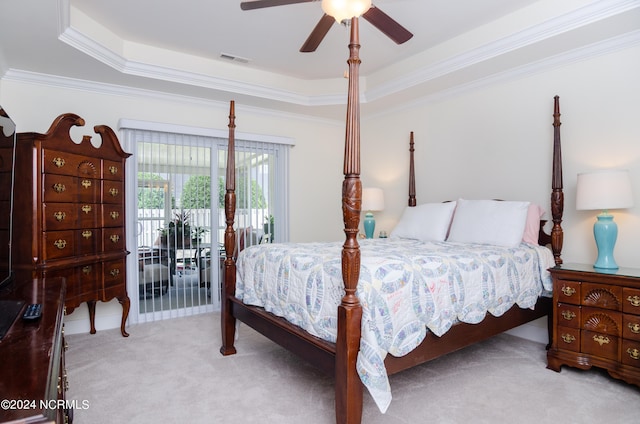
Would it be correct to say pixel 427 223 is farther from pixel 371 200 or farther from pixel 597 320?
pixel 597 320

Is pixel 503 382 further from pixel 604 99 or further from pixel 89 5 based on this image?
pixel 89 5

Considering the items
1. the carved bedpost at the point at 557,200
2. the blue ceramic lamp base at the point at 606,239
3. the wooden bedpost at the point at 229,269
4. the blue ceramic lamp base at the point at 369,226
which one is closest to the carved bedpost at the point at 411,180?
the blue ceramic lamp base at the point at 369,226

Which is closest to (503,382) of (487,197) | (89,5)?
(487,197)

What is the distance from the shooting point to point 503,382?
2.42 m

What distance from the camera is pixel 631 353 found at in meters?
2.27

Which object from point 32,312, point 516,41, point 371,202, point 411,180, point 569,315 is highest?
point 516,41

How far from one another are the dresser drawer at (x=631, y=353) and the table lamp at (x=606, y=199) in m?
0.49

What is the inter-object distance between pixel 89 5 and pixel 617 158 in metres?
4.14

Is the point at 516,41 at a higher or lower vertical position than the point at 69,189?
higher

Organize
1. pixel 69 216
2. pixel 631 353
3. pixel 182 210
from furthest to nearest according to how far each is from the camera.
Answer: pixel 182 210 → pixel 69 216 → pixel 631 353

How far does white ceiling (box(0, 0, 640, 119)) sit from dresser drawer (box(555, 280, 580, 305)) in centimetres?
182

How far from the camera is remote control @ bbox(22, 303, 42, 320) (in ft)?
4.33

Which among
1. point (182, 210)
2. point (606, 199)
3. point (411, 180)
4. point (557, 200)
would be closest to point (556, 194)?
point (557, 200)

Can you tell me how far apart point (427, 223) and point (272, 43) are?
7.35ft
